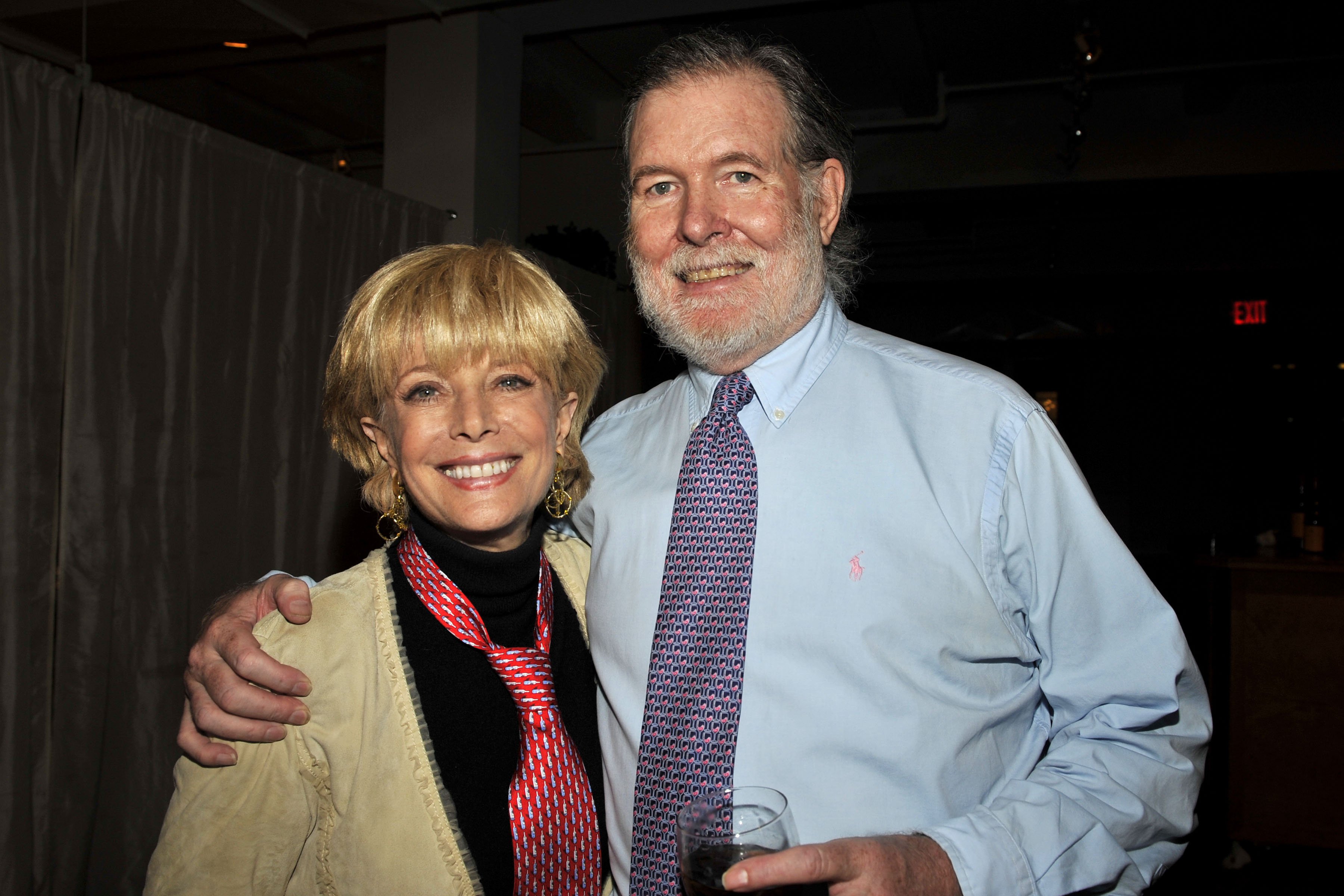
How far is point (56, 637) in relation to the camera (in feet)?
8.32

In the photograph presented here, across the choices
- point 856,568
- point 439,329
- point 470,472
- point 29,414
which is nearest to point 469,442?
point 470,472

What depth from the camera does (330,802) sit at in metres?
1.20

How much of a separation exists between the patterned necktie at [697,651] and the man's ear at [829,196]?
420mm

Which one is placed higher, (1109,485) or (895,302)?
(895,302)

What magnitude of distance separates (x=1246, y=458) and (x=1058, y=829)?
23.3ft

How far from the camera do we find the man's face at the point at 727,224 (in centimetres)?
137

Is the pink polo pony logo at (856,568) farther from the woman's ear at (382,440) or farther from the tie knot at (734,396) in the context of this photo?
the woman's ear at (382,440)

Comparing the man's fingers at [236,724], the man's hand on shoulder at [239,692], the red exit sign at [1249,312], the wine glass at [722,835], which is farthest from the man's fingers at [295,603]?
the red exit sign at [1249,312]

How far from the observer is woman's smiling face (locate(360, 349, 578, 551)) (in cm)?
128

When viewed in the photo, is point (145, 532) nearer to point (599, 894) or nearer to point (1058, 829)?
point (599, 894)

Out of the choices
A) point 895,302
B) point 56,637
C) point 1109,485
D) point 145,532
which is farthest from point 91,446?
point 1109,485

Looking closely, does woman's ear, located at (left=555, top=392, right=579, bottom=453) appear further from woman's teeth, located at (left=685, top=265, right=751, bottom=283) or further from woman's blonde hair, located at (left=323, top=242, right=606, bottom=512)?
woman's teeth, located at (left=685, top=265, right=751, bottom=283)

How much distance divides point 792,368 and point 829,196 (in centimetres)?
36

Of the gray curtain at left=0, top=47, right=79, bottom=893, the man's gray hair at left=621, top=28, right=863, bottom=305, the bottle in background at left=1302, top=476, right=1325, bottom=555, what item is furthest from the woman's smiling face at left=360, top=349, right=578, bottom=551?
the bottle in background at left=1302, top=476, right=1325, bottom=555
